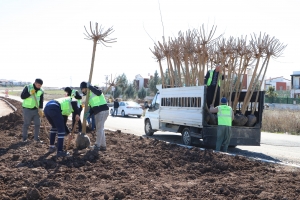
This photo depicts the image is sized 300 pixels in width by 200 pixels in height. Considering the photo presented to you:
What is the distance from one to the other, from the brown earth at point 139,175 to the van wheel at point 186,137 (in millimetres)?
2615

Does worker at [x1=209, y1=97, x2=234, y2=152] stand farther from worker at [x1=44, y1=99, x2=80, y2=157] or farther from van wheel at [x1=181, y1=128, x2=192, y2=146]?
worker at [x1=44, y1=99, x2=80, y2=157]

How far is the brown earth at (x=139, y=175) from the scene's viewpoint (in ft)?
17.8

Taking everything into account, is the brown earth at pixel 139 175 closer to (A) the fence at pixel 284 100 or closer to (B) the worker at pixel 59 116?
Result: (B) the worker at pixel 59 116

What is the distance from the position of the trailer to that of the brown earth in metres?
2.12

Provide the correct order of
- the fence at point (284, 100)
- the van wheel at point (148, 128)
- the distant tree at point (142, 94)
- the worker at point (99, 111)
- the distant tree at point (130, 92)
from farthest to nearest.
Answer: the distant tree at point (130, 92) → the distant tree at point (142, 94) → the fence at point (284, 100) → the van wheel at point (148, 128) → the worker at point (99, 111)

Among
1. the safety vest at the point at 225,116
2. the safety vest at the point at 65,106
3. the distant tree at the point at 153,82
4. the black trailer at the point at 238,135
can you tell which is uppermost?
the distant tree at the point at 153,82

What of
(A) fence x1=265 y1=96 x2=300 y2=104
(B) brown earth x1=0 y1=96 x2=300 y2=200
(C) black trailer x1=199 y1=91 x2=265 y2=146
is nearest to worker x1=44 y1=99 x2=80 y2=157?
(B) brown earth x1=0 y1=96 x2=300 y2=200

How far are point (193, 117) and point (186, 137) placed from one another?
0.83m

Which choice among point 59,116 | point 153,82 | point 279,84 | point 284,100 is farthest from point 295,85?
point 59,116

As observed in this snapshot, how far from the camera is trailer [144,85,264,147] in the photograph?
36.6 feet

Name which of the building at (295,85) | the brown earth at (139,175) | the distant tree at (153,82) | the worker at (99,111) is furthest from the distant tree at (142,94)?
the worker at (99,111)

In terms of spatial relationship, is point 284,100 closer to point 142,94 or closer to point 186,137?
point 142,94

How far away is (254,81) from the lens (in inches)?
486

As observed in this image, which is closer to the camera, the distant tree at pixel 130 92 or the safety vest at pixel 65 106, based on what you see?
the safety vest at pixel 65 106
